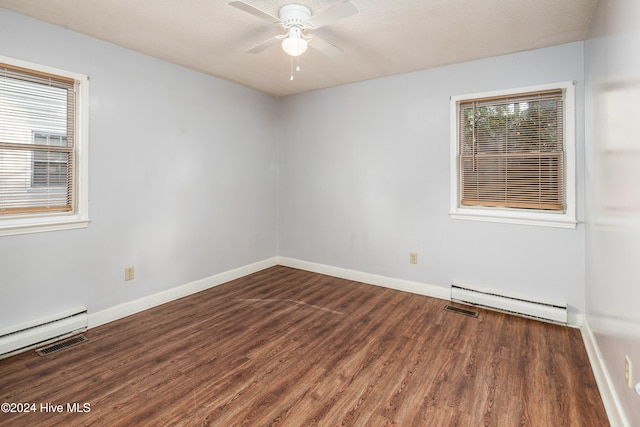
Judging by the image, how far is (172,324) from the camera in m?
3.04

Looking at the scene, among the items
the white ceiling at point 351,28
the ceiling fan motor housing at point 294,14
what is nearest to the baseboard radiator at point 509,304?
the white ceiling at point 351,28

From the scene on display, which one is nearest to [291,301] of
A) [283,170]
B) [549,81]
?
[283,170]

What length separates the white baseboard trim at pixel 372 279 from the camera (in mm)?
3751

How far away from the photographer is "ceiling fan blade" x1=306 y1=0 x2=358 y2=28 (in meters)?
1.94

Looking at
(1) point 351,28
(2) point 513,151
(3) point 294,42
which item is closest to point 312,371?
(3) point 294,42

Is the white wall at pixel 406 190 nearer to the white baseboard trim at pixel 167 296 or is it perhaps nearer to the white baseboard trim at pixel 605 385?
the white baseboard trim at pixel 605 385

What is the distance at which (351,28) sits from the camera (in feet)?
8.90

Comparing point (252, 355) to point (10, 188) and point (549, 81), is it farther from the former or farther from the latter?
point (549, 81)

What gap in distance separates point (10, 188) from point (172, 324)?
1697 millimetres

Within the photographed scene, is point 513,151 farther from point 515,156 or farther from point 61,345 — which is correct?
point 61,345

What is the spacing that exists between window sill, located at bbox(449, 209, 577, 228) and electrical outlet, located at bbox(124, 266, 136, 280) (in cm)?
342

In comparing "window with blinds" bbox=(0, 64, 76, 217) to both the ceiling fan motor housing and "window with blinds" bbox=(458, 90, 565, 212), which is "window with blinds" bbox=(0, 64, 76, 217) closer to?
the ceiling fan motor housing

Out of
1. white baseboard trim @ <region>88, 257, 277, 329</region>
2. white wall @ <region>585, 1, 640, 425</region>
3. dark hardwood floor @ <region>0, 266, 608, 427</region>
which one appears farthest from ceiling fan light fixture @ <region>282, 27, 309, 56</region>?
white baseboard trim @ <region>88, 257, 277, 329</region>

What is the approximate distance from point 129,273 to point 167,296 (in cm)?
50
